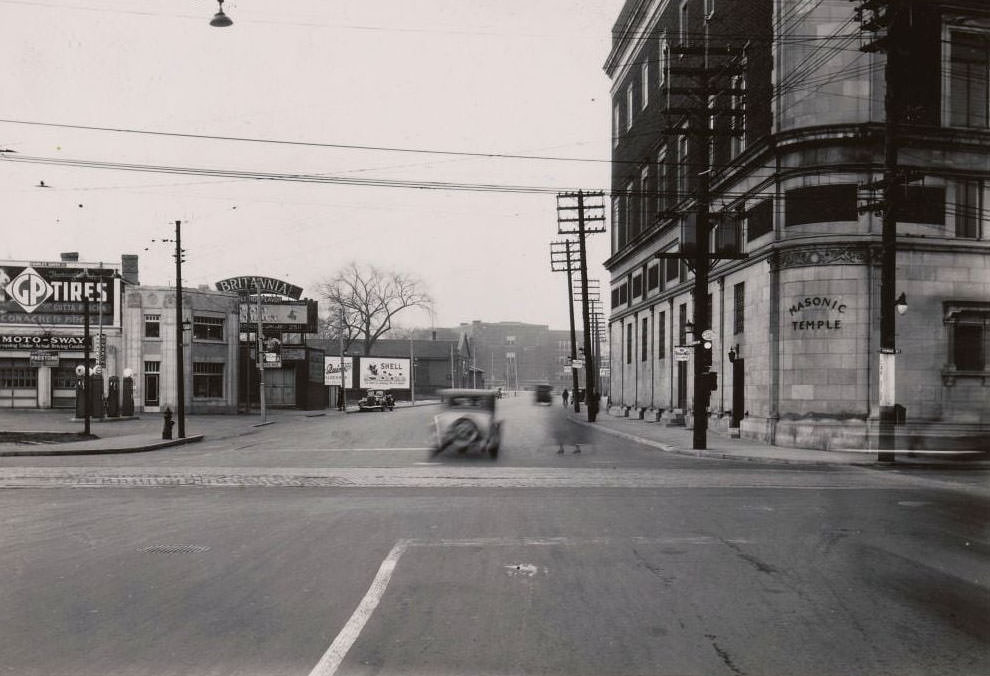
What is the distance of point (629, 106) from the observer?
49.0 meters

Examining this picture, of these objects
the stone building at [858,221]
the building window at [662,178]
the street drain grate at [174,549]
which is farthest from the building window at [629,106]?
the street drain grate at [174,549]

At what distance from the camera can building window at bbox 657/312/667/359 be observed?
40.9 metres

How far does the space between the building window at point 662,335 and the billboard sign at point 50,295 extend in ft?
103

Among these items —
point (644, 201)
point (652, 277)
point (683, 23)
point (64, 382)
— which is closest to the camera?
point (683, 23)

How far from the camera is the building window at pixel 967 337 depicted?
2403cm

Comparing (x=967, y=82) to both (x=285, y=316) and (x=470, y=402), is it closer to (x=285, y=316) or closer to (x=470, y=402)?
(x=470, y=402)

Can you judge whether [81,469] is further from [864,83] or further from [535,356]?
[535,356]

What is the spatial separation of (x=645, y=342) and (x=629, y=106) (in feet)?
47.6

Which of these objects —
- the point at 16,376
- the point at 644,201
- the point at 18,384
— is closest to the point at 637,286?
the point at 644,201

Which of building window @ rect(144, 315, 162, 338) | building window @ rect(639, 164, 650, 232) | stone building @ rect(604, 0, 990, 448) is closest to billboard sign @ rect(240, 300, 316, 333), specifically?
building window @ rect(144, 315, 162, 338)

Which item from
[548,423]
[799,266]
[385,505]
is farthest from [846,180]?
[385,505]

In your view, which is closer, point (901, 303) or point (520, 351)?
point (901, 303)

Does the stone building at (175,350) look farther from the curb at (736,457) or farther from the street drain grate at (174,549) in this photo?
the street drain grate at (174,549)

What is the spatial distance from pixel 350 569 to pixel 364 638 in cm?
218
